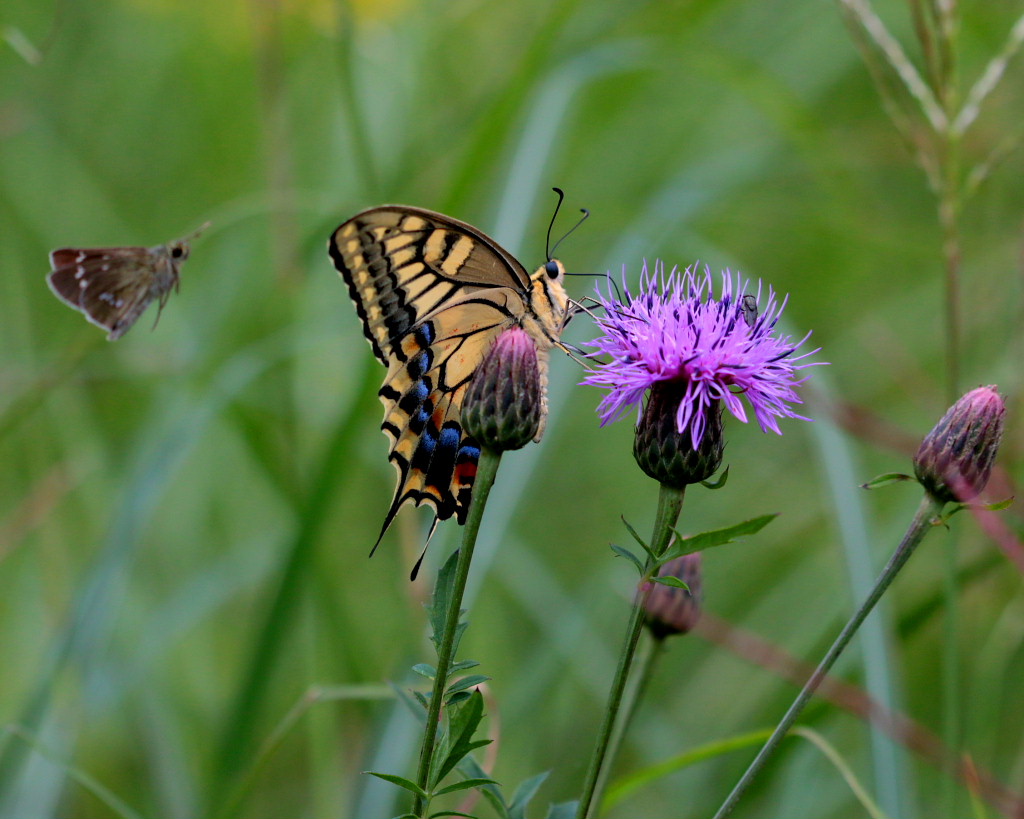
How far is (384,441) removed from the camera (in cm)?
458

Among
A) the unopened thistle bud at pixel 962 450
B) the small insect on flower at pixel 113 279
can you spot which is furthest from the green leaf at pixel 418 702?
the small insect on flower at pixel 113 279

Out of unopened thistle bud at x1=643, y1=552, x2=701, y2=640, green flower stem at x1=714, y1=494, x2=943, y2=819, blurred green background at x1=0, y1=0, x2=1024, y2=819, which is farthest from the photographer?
blurred green background at x1=0, y1=0, x2=1024, y2=819

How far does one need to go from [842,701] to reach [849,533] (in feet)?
2.05

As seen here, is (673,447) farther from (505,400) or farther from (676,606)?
(676,606)

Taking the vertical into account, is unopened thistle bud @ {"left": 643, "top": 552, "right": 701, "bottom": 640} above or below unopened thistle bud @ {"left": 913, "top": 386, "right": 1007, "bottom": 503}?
below

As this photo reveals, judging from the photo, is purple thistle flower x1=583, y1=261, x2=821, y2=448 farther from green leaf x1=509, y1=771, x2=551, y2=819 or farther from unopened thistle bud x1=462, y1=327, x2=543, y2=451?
green leaf x1=509, y1=771, x2=551, y2=819

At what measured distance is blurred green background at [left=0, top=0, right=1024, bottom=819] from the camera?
308cm

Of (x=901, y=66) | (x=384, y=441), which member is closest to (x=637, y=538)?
(x=901, y=66)

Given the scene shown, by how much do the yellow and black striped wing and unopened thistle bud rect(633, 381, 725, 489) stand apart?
0.86 metres

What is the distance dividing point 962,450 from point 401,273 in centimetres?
167

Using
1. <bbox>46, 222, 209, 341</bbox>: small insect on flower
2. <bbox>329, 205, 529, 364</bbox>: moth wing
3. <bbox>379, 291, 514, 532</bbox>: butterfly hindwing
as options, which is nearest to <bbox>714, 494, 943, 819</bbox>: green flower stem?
<bbox>379, 291, 514, 532</bbox>: butterfly hindwing

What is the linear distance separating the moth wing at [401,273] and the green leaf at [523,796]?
4.83ft

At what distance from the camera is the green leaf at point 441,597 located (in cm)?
163

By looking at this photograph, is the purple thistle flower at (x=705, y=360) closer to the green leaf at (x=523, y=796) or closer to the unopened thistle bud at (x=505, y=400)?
the unopened thistle bud at (x=505, y=400)
